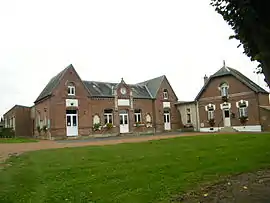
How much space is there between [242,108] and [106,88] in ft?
49.9

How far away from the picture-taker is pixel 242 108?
33000 mm

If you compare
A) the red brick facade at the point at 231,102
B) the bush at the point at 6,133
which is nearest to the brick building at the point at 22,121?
the bush at the point at 6,133

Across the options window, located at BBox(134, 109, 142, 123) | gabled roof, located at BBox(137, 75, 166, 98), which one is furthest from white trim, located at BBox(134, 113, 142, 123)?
gabled roof, located at BBox(137, 75, 166, 98)

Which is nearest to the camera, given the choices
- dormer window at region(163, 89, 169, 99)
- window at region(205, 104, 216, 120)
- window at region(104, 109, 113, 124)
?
window at region(104, 109, 113, 124)

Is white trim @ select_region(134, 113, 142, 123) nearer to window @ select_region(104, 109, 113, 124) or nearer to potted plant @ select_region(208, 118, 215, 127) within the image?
window @ select_region(104, 109, 113, 124)

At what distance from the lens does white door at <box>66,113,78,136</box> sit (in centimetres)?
3134

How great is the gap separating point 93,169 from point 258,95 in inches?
1022

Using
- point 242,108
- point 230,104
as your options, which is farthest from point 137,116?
point 242,108

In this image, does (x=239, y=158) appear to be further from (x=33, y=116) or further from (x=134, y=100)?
(x=33, y=116)

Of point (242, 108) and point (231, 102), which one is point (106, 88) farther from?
point (242, 108)

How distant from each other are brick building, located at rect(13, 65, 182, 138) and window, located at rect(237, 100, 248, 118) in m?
8.95

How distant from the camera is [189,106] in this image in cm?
3866

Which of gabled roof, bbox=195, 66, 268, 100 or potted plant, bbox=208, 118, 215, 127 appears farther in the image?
potted plant, bbox=208, 118, 215, 127

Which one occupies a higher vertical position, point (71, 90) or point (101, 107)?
point (71, 90)
